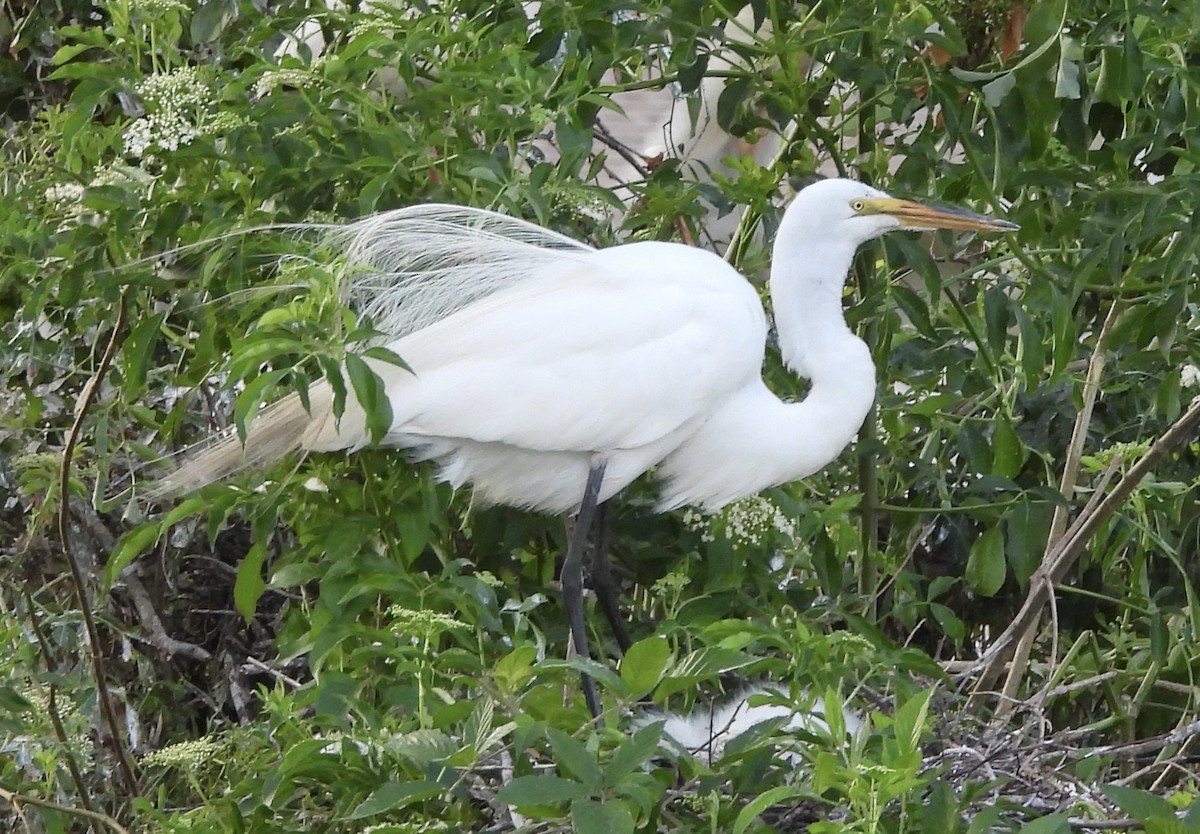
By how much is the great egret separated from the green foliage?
5 centimetres

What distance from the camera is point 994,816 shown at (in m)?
1.07

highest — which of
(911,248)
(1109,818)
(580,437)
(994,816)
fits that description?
(911,248)

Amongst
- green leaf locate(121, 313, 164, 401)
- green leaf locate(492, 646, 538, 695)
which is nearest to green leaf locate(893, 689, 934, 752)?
green leaf locate(492, 646, 538, 695)

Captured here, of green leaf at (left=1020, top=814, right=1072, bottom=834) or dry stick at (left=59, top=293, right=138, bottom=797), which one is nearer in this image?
green leaf at (left=1020, top=814, right=1072, bottom=834)

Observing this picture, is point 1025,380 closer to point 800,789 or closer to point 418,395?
point 418,395

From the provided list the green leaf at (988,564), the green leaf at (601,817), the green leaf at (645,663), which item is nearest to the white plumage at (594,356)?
the green leaf at (988,564)

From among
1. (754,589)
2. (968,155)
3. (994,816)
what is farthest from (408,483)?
(994,816)

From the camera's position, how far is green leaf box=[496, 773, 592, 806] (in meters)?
0.99

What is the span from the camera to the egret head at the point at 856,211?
1.82m

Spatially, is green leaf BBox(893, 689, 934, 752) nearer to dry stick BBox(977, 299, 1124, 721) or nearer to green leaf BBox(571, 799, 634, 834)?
green leaf BBox(571, 799, 634, 834)

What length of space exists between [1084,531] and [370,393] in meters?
0.97

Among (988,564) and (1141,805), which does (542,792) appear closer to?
(1141,805)

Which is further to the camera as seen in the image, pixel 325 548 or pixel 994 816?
pixel 325 548

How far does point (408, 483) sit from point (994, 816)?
83 centimetres
